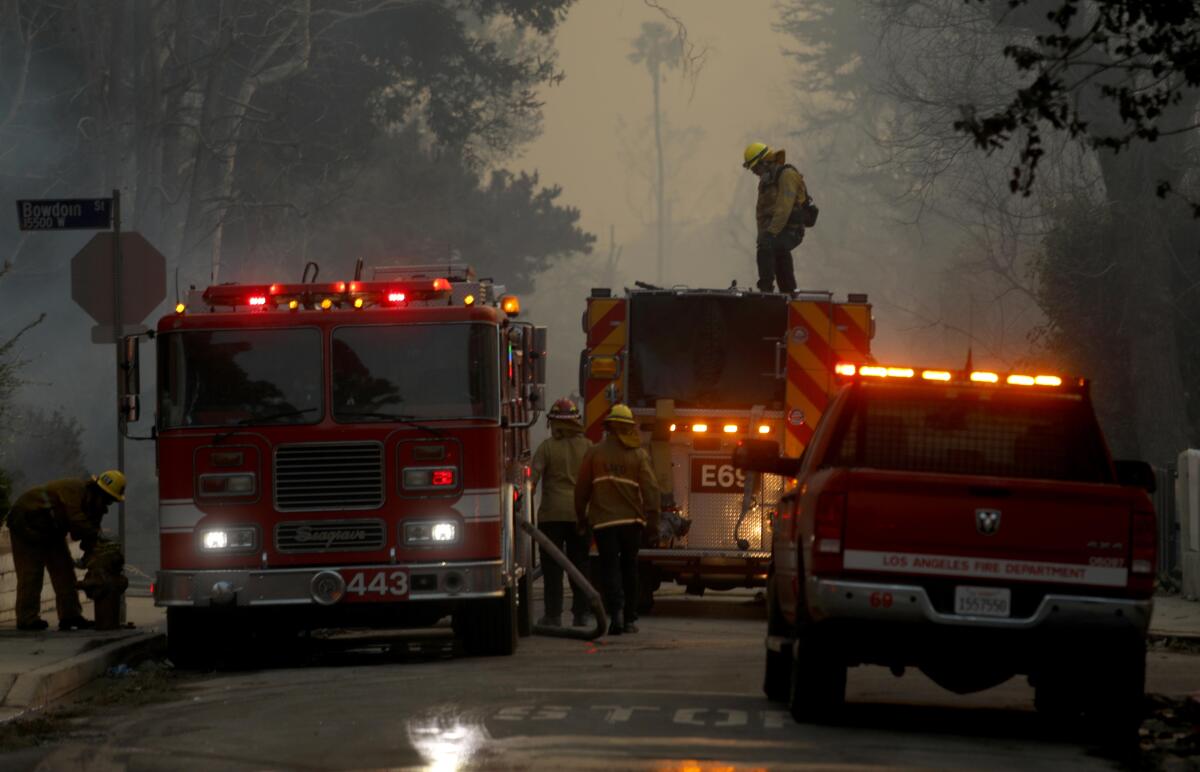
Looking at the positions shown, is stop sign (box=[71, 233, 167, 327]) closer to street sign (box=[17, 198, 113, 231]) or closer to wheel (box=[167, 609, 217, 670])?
street sign (box=[17, 198, 113, 231])

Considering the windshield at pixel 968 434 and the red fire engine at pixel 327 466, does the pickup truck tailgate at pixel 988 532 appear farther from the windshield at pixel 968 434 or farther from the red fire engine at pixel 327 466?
the red fire engine at pixel 327 466

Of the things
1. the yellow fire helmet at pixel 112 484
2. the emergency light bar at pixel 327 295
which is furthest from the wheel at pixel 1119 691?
the yellow fire helmet at pixel 112 484

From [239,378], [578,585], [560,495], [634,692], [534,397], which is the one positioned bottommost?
[634,692]

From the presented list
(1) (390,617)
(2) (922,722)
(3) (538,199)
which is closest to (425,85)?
(3) (538,199)

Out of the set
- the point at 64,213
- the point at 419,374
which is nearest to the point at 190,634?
the point at 419,374

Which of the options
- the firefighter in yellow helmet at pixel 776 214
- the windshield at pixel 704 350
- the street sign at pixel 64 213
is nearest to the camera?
the street sign at pixel 64 213

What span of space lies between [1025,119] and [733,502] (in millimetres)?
10455

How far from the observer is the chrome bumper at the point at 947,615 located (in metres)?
10.7

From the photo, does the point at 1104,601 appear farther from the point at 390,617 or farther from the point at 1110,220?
the point at 1110,220

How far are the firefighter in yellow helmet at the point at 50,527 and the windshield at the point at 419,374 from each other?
2.57 meters

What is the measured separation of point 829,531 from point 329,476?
5.37 metres

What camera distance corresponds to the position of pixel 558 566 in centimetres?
1823

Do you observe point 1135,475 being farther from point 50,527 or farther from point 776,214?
point 776,214

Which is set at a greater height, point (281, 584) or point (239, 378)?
point (239, 378)
